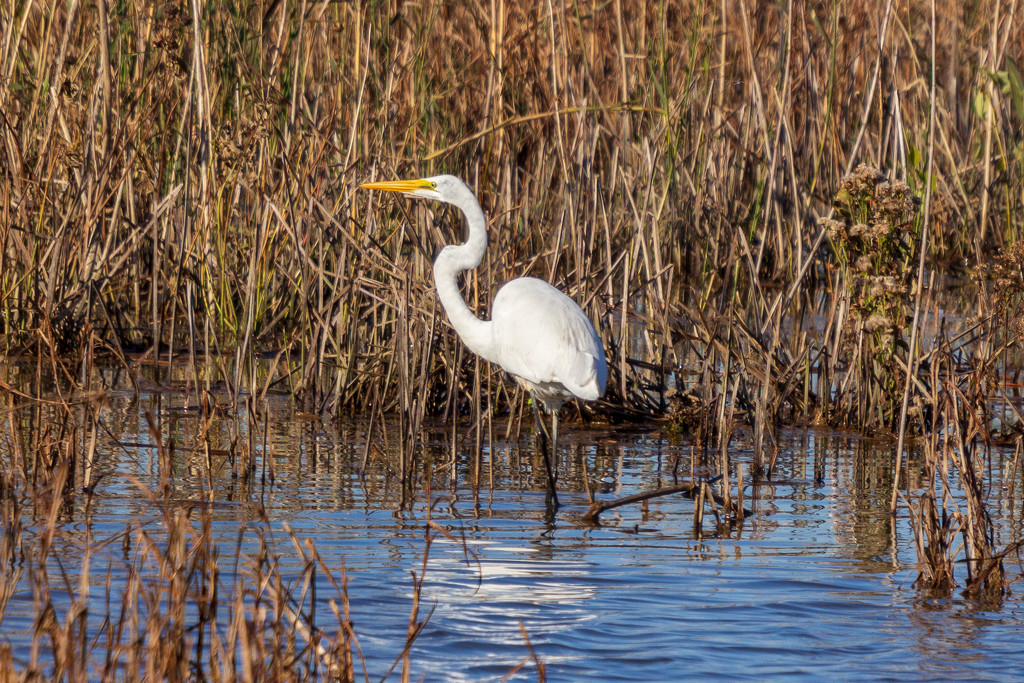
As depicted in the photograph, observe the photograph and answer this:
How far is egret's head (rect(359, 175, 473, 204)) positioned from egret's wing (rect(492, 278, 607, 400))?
1.33ft

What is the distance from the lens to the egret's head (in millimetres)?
4848

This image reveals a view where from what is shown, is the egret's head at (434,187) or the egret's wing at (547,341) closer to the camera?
the egret's wing at (547,341)

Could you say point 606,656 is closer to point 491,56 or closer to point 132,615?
point 132,615

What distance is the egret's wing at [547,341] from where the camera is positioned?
4.72 meters

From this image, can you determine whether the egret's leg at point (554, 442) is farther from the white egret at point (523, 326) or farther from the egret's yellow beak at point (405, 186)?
the egret's yellow beak at point (405, 186)

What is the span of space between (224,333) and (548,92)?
76.7 inches

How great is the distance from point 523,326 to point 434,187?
1.99 ft

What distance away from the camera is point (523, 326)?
4730 mm

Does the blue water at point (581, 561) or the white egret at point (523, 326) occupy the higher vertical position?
the white egret at point (523, 326)

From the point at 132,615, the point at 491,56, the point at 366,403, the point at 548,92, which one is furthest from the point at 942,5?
the point at 132,615

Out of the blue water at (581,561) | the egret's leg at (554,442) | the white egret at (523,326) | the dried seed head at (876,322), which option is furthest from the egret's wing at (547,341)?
the dried seed head at (876,322)

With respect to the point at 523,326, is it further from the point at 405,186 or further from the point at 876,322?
the point at 876,322

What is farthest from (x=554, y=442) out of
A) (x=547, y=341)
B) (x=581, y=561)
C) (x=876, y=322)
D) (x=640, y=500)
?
(x=876, y=322)

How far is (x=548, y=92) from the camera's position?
662cm
